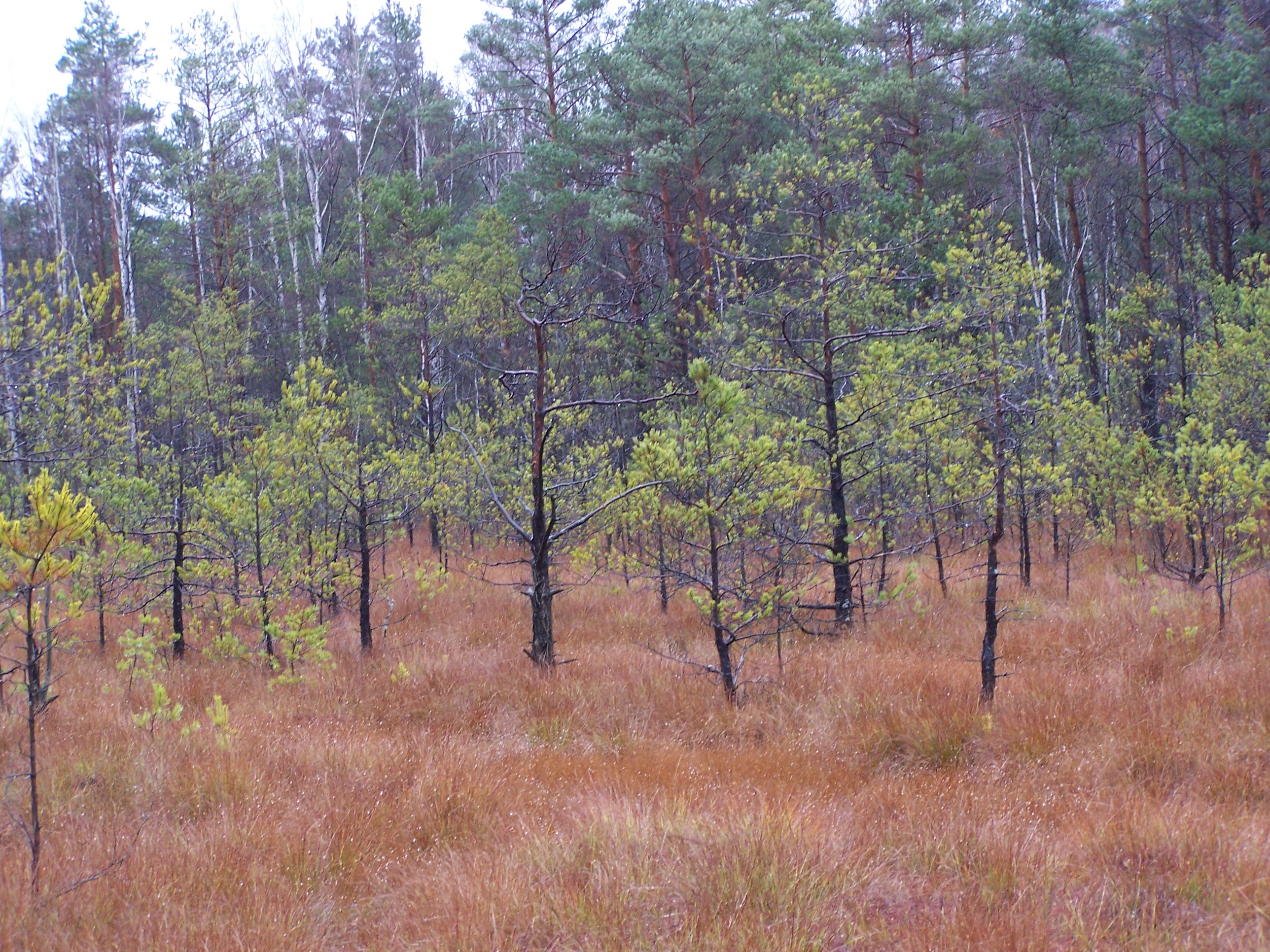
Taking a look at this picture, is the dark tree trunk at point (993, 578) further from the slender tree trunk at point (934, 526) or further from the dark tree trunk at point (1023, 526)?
the slender tree trunk at point (934, 526)

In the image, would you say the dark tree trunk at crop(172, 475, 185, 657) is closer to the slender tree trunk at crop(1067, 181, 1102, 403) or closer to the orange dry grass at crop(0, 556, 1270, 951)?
the orange dry grass at crop(0, 556, 1270, 951)

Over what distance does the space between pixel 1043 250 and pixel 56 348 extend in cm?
2313

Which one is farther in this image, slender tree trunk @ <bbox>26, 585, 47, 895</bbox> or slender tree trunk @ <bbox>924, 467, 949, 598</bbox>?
slender tree trunk @ <bbox>924, 467, 949, 598</bbox>

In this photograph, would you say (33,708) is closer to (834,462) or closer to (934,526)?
(834,462)

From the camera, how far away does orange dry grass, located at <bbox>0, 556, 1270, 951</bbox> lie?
3.46 metres

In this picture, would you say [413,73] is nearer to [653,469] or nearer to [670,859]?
[653,469]

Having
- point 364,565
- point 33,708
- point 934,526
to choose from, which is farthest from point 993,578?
point 364,565

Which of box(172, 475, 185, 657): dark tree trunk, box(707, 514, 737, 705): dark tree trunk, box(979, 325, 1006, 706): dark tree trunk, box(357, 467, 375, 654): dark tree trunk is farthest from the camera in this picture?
box(172, 475, 185, 657): dark tree trunk

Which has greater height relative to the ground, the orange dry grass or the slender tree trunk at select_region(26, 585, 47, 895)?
the slender tree trunk at select_region(26, 585, 47, 895)

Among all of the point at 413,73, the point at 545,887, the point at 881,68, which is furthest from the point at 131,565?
the point at 413,73

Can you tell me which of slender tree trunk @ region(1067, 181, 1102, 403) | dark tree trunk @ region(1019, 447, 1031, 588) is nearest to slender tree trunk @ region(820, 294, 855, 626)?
dark tree trunk @ region(1019, 447, 1031, 588)

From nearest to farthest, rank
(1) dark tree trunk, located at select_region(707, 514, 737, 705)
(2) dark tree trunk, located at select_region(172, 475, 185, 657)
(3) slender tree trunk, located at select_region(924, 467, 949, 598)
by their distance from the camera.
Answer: (1) dark tree trunk, located at select_region(707, 514, 737, 705)
(2) dark tree trunk, located at select_region(172, 475, 185, 657)
(3) slender tree trunk, located at select_region(924, 467, 949, 598)

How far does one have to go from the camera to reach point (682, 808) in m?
4.39

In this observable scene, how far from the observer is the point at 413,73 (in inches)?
1206
